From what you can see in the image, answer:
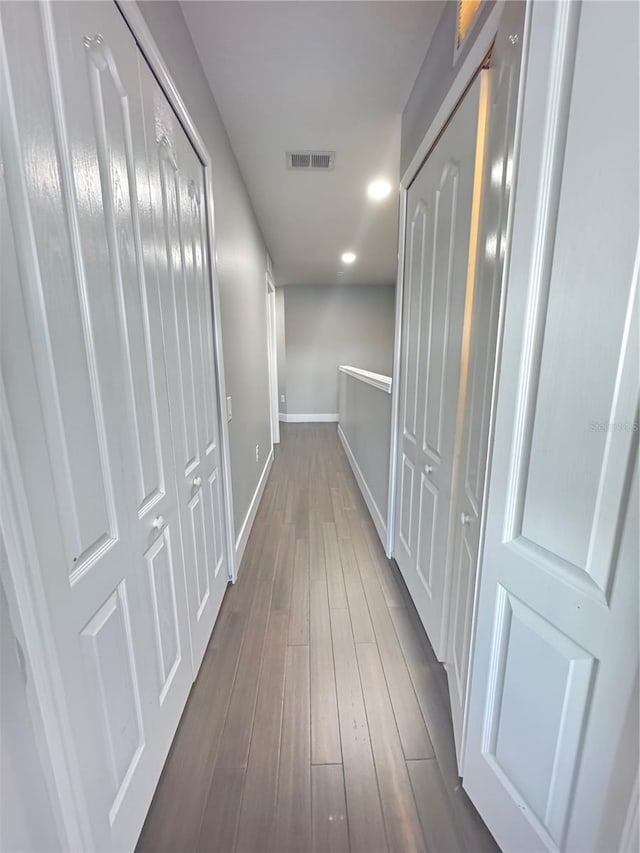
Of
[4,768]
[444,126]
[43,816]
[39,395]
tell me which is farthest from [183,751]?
[444,126]

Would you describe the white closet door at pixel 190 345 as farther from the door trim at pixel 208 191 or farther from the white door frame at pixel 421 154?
the white door frame at pixel 421 154

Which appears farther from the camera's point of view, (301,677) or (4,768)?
(301,677)

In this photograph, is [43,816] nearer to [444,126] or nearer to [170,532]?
[170,532]

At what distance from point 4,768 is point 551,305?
1.29 metres

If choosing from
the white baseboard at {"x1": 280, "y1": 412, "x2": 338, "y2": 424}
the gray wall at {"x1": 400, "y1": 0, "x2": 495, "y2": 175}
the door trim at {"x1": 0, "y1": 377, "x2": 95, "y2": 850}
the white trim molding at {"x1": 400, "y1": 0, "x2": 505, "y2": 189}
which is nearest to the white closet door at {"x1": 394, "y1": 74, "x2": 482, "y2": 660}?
the white trim molding at {"x1": 400, "y1": 0, "x2": 505, "y2": 189}

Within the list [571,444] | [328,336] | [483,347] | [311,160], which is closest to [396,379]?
[483,347]

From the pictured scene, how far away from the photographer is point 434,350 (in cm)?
158

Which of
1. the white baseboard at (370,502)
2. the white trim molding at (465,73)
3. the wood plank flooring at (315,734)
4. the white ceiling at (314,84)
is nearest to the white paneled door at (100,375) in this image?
the wood plank flooring at (315,734)

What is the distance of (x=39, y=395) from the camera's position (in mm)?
621

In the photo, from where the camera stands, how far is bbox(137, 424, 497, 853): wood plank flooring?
102 centimetres

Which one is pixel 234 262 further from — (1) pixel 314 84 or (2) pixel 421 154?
(2) pixel 421 154

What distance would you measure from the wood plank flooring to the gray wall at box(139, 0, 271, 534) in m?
0.80

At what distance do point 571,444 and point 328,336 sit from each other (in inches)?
247

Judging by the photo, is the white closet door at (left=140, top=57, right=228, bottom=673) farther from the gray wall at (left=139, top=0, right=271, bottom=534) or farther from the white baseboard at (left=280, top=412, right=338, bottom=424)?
the white baseboard at (left=280, top=412, right=338, bottom=424)
